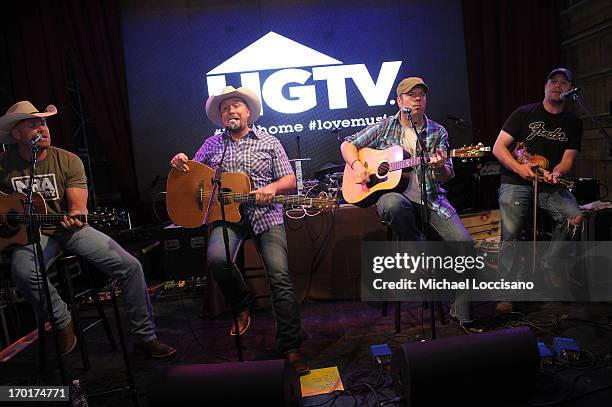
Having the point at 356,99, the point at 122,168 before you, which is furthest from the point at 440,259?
the point at 122,168

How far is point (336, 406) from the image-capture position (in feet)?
8.77

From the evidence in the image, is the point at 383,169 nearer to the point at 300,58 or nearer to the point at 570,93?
the point at 570,93

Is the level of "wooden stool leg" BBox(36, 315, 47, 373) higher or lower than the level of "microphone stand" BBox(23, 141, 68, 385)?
lower

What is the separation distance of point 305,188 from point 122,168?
10.2ft

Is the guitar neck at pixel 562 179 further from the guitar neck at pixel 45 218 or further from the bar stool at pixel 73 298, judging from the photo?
the bar stool at pixel 73 298

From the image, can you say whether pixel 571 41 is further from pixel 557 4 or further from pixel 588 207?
pixel 588 207

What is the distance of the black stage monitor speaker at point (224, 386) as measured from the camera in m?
2.13

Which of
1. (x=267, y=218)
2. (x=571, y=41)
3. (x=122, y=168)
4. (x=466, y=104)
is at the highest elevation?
(x=571, y=41)

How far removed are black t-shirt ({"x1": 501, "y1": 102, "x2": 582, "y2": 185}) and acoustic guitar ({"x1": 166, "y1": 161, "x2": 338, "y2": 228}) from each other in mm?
1964

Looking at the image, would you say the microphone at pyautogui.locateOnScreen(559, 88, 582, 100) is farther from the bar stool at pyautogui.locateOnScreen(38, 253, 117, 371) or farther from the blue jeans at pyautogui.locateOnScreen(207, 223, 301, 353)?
the bar stool at pyautogui.locateOnScreen(38, 253, 117, 371)

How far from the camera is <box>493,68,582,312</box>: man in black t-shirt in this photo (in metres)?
3.96

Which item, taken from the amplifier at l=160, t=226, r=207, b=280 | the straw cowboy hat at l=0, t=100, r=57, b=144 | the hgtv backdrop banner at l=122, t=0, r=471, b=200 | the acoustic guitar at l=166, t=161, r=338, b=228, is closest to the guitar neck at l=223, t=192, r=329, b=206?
the acoustic guitar at l=166, t=161, r=338, b=228

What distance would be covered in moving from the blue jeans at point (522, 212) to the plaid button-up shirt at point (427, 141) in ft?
2.28

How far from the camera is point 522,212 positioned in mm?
4004
